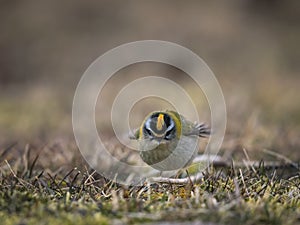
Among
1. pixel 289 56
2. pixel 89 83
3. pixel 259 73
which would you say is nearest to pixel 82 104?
pixel 89 83

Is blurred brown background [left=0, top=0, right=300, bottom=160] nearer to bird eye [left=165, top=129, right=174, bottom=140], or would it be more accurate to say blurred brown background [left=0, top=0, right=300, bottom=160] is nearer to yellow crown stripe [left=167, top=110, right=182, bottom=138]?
yellow crown stripe [left=167, top=110, right=182, bottom=138]

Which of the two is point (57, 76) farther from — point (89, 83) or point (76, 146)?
point (76, 146)

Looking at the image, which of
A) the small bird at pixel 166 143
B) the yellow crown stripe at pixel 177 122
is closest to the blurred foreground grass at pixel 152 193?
the small bird at pixel 166 143

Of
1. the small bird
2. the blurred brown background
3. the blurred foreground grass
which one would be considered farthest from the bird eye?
the blurred brown background

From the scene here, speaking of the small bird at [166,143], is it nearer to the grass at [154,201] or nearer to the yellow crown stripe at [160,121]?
the yellow crown stripe at [160,121]

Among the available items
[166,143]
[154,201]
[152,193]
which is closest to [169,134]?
[166,143]
